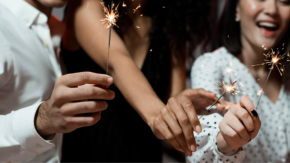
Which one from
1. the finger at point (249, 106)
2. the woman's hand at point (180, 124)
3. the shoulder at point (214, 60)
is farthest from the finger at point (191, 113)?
the shoulder at point (214, 60)

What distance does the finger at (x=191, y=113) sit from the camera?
492 mm

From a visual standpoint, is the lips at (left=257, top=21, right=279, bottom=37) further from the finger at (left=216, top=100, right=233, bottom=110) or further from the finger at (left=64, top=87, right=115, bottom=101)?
the finger at (left=64, top=87, right=115, bottom=101)

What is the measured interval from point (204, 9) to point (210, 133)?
515mm

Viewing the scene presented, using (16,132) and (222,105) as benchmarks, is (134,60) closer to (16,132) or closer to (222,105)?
(222,105)

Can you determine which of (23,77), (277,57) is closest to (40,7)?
(23,77)

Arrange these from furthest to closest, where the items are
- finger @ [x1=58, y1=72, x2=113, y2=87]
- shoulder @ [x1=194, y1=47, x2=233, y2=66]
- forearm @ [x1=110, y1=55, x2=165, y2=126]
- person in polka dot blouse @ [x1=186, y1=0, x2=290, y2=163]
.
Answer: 1. shoulder @ [x1=194, y1=47, x2=233, y2=66]
2. person in polka dot blouse @ [x1=186, y1=0, x2=290, y2=163]
3. forearm @ [x1=110, y1=55, x2=165, y2=126]
4. finger @ [x1=58, y1=72, x2=113, y2=87]

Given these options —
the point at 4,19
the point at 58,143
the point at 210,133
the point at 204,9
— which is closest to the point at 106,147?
the point at 58,143

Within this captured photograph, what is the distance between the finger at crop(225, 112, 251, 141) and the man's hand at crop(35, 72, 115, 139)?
248 mm

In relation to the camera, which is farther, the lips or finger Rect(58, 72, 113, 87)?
the lips

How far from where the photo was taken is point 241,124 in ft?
1.65

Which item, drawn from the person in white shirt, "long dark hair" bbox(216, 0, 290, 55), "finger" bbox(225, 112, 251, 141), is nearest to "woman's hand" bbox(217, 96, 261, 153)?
"finger" bbox(225, 112, 251, 141)

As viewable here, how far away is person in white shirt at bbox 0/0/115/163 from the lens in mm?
455

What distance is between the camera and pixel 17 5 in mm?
638

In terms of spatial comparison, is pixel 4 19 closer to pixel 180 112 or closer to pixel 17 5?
pixel 17 5
